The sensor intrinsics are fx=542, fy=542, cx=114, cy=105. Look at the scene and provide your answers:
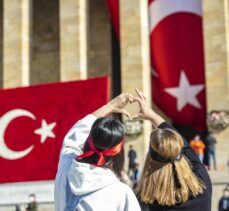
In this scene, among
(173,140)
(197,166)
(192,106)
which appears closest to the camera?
(173,140)

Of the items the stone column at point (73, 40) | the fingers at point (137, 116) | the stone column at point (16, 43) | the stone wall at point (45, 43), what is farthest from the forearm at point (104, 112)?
the stone wall at point (45, 43)

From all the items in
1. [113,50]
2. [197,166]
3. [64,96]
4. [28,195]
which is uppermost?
[113,50]

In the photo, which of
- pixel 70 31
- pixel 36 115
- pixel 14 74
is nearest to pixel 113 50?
pixel 70 31

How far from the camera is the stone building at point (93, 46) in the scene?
2077cm

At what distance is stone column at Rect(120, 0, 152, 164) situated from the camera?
21.7 m

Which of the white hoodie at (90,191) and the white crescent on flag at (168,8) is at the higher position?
the white crescent on flag at (168,8)

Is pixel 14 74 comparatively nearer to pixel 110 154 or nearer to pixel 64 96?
pixel 64 96

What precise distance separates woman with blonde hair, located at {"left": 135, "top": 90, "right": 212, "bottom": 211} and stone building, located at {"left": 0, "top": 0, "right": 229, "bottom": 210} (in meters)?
17.0

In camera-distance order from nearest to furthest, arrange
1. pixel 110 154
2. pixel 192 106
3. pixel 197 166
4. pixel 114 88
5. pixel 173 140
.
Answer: pixel 110 154, pixel 173 140, pixel 197 166, pixel 192 106, pixel 114 88

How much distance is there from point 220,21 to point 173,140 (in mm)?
19074

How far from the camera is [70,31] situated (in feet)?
76.5

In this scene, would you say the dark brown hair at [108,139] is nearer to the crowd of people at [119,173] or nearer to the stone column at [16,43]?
the crowd of people at [119,173]

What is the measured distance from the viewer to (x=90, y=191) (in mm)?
2398

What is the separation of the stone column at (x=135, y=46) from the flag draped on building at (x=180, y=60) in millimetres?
762
